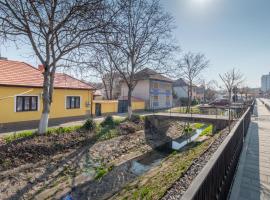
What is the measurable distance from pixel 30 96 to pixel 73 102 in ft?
13.4

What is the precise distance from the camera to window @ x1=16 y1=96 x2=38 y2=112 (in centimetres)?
1358

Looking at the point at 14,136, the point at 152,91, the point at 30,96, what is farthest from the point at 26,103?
the point at 152,91

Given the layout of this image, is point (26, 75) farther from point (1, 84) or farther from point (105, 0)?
point (105, 0)

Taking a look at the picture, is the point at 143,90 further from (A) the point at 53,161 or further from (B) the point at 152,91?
(A) the point at 53,161

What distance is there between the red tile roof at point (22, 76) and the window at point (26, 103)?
1005mm

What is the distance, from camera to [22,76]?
48.1 ft

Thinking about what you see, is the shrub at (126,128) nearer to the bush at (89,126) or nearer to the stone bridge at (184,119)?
the bush at (89,126)

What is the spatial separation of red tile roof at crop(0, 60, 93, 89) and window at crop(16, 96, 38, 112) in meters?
1.00

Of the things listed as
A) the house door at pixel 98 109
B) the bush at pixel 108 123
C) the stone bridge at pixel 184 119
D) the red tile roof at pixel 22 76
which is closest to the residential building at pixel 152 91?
the house door at pixel 98 109

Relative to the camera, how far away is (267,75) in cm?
12738

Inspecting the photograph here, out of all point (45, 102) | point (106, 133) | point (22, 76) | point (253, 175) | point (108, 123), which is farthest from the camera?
point (108, 123)

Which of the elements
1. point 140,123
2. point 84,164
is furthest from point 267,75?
point 84,164

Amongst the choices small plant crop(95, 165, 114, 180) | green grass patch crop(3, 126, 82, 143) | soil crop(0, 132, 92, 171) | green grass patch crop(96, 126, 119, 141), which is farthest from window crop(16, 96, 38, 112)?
small plant crop(95, 165, 114, 180)

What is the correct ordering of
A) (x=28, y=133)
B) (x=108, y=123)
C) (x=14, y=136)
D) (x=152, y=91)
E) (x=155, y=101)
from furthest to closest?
(x=155, y=101)
(x=152, y=91)
(x=108, y=123)
(x=28, y=133)
(x=14, y=136)
